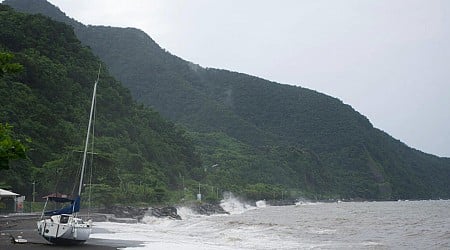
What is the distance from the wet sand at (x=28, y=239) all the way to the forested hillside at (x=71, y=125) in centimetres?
831

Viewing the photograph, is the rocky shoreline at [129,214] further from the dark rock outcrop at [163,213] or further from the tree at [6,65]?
the tree at [6,65]

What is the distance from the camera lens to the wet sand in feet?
74.9

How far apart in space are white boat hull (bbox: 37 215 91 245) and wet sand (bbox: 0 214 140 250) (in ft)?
1.19

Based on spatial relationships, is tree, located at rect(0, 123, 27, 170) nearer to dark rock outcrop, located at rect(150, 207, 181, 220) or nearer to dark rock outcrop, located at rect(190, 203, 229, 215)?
dark rock outcrop, located at rect(150, 207, 181, 220)

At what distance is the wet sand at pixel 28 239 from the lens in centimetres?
2284

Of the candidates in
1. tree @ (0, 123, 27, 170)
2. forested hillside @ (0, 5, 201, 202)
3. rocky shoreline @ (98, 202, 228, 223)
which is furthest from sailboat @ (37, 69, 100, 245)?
rocky shoreline @ (98, 202, 228, 223)

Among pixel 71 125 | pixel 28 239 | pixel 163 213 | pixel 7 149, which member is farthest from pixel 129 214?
pixel 7 149

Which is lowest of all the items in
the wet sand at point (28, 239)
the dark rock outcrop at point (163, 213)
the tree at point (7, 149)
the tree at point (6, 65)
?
the dark rock outcrop at point (163, 213)

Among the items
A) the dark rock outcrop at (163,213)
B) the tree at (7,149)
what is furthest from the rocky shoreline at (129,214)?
the tree at (7,149)

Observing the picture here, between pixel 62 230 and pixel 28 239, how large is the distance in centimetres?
267

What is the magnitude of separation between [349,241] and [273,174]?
159012 millimetres

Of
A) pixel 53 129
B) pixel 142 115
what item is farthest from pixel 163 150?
pixel 53 129

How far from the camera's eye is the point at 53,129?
223ft

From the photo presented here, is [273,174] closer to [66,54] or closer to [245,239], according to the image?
[66,54]
